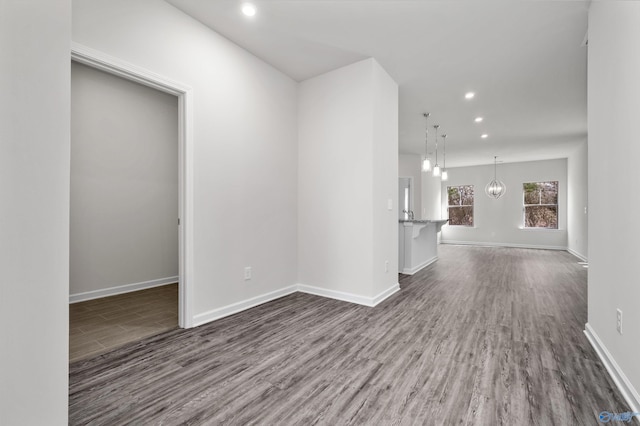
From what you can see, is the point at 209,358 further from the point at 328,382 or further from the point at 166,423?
the point at 328,382

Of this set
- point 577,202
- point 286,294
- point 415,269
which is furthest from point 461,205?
point 286,294

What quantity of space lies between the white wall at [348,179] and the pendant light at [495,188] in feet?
23.1

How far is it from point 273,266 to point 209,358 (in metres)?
1.52

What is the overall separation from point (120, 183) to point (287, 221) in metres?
2.35

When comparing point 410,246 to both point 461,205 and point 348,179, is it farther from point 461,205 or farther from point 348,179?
point 461,205

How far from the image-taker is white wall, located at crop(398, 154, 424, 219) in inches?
350

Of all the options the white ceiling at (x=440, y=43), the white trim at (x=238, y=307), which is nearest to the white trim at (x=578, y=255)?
the white ceiling at (x=440, y=43)

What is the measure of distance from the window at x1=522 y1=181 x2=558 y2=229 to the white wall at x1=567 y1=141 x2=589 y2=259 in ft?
1.70

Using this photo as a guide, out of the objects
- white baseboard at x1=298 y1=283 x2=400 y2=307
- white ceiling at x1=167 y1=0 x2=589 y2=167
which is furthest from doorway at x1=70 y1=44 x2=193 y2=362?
white baseboard at x1=298 y1=283 x2=400 y2=307

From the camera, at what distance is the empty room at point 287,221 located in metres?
1.27

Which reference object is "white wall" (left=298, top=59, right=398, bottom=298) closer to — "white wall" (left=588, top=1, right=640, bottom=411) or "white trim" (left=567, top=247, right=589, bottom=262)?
"white wall" (left=588, top=1, right=640, bottom=411)

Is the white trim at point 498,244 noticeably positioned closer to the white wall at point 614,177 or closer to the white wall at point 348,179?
the white wall at point 348,179

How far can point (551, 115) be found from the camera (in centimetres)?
525

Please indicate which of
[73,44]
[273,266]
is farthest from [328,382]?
[73,44]
